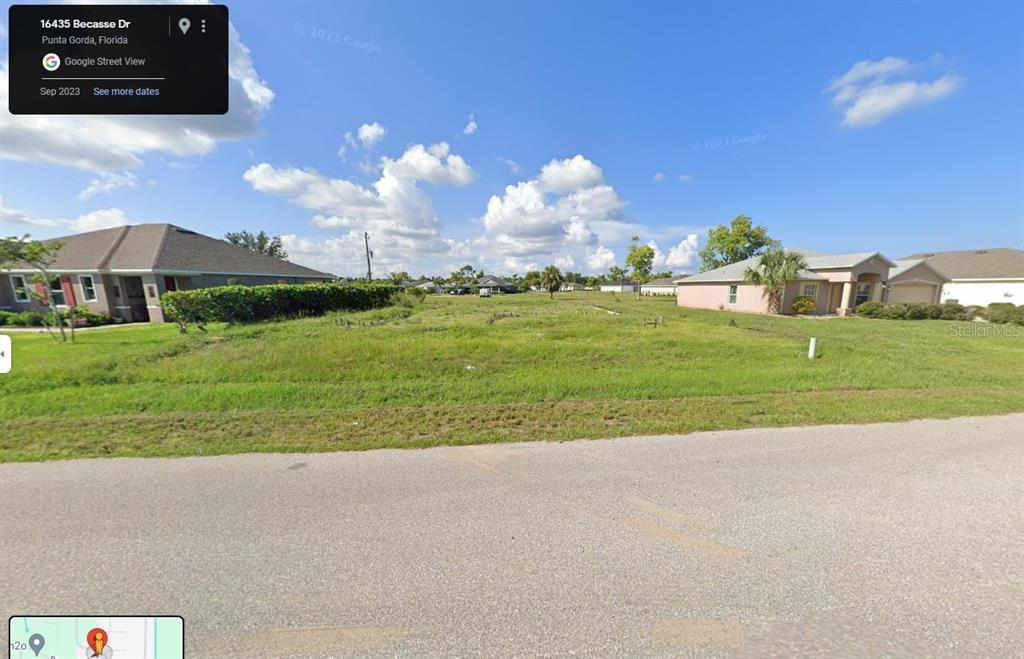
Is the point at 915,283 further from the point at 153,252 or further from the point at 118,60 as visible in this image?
the point at 153,252

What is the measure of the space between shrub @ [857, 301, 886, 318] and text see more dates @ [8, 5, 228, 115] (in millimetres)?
29853

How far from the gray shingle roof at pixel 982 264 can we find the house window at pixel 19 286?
2157 inches

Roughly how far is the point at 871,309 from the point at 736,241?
86.0ft

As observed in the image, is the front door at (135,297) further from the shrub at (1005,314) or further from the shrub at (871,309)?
the shrub at (1005,314)

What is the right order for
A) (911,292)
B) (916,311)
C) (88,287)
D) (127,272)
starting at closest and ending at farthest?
(127,272)
(88,287)
(916,311)
(911,292)

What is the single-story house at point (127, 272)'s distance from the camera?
16594 mm

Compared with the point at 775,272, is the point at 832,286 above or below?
below

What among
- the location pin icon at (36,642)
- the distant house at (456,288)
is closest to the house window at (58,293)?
the location pin icon at (36,642)

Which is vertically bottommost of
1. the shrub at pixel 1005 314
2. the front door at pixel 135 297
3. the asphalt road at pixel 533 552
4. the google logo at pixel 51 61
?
the asphalt road at pixel 533 552

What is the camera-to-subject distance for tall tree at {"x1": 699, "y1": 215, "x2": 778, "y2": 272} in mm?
44812

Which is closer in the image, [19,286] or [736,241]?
[19,286]

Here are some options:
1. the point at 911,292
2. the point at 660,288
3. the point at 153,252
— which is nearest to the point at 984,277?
the point at 911,292

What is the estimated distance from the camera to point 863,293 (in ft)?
79.3

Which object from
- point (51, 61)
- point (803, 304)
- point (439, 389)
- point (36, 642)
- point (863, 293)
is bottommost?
point (36, 642)
